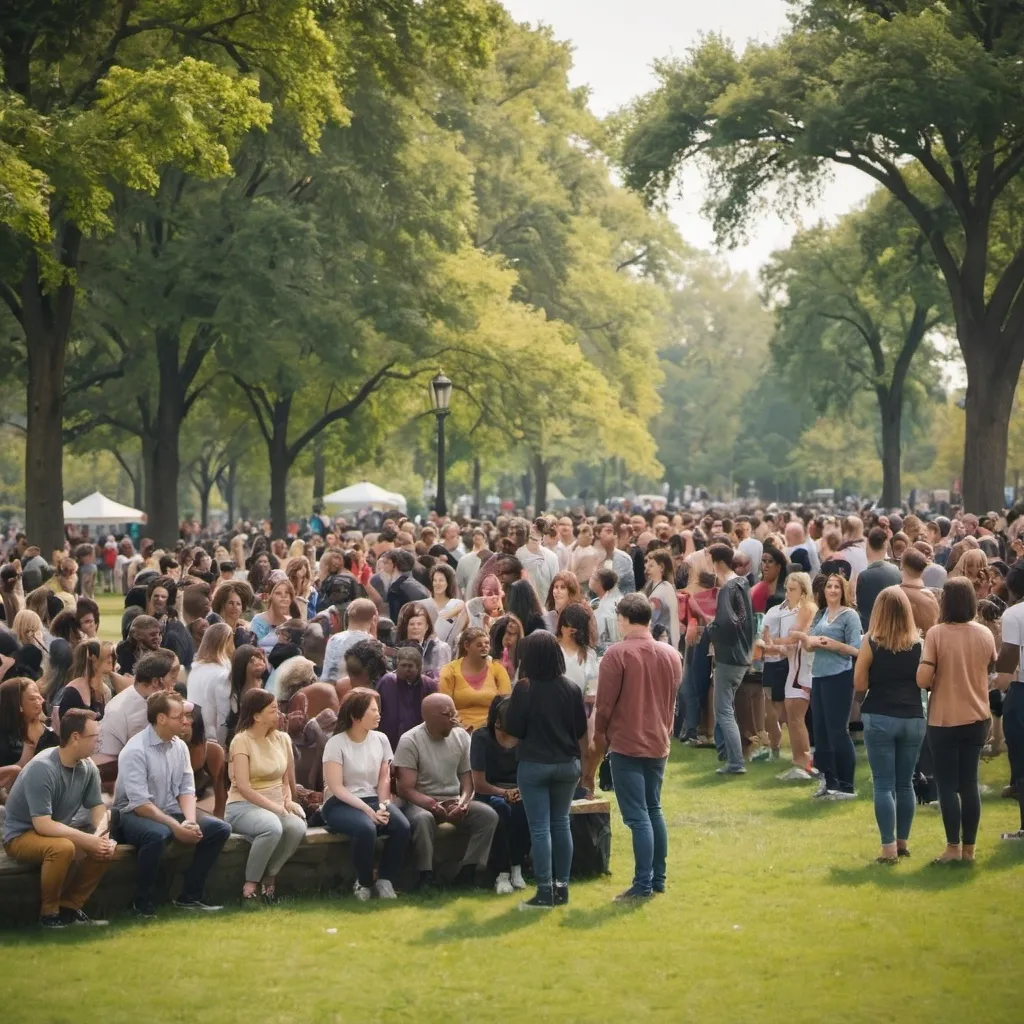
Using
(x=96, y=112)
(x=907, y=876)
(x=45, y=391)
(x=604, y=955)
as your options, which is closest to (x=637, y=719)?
(x=604, y=955)

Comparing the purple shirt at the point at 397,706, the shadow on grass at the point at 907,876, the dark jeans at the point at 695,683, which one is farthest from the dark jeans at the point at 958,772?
the dark jeans at the point at 695,683

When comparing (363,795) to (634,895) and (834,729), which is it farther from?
(834,729)

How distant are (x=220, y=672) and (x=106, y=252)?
2352cm

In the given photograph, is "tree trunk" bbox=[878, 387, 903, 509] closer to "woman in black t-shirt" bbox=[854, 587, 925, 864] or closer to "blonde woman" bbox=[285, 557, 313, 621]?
"blonde woman" bbox=[285, 557, 313, 621]

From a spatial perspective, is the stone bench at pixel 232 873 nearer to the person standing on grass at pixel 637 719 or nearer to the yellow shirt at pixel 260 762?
the yellow shirt at pixel 260 762

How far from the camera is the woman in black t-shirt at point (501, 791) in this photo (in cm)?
1111

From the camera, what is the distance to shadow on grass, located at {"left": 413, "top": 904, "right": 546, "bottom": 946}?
9.84m

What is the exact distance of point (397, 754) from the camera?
11148 millimetres

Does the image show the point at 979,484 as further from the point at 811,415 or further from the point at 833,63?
the point at 811,415

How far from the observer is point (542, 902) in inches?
416

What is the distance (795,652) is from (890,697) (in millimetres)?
3244

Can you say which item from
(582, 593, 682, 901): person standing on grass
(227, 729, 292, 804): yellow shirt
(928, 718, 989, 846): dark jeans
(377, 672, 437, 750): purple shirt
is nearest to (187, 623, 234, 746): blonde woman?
(377, 672, 437, 750): purple shirt

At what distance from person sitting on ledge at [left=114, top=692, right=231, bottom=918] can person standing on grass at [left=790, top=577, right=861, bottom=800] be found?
16.6 feet

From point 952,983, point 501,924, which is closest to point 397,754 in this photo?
point 501,924
